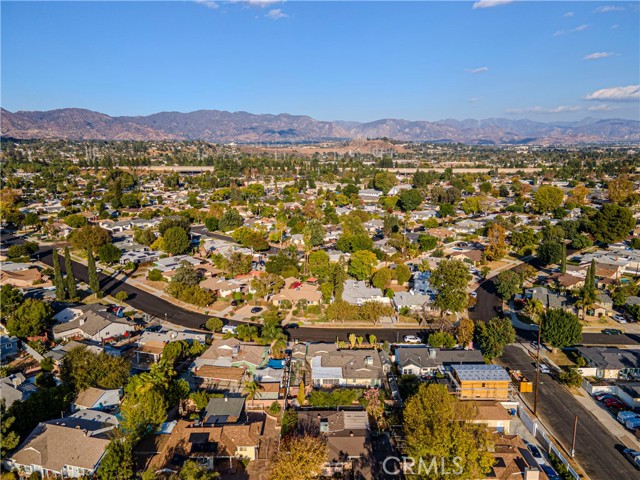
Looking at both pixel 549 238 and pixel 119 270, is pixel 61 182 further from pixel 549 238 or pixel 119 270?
pixel 549 238

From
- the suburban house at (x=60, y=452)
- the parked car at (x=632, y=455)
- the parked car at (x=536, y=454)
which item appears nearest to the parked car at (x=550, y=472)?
the parked car at (x=536, y=454)

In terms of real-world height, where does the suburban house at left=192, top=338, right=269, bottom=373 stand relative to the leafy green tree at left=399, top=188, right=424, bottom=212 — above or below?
below

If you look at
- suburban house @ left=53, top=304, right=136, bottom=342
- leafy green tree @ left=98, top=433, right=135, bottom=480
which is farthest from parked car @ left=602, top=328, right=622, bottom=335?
suburban house @ left=53, top=304, right=136, bottom=342

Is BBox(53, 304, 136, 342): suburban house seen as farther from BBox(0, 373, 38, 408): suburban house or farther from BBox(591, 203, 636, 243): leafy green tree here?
BBox(591, 203, 636, 243): leafy green tree

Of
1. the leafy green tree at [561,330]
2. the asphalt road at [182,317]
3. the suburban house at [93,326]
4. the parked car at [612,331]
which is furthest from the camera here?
the parked car at [612,331]

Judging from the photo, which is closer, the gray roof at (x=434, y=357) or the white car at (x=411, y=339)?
the gray roof at (x=434, y=357)

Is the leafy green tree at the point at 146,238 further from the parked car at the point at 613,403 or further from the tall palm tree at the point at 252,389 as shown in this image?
the parked car at the point at 613,403

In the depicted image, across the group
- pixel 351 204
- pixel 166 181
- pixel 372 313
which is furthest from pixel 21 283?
pixel 166 181
